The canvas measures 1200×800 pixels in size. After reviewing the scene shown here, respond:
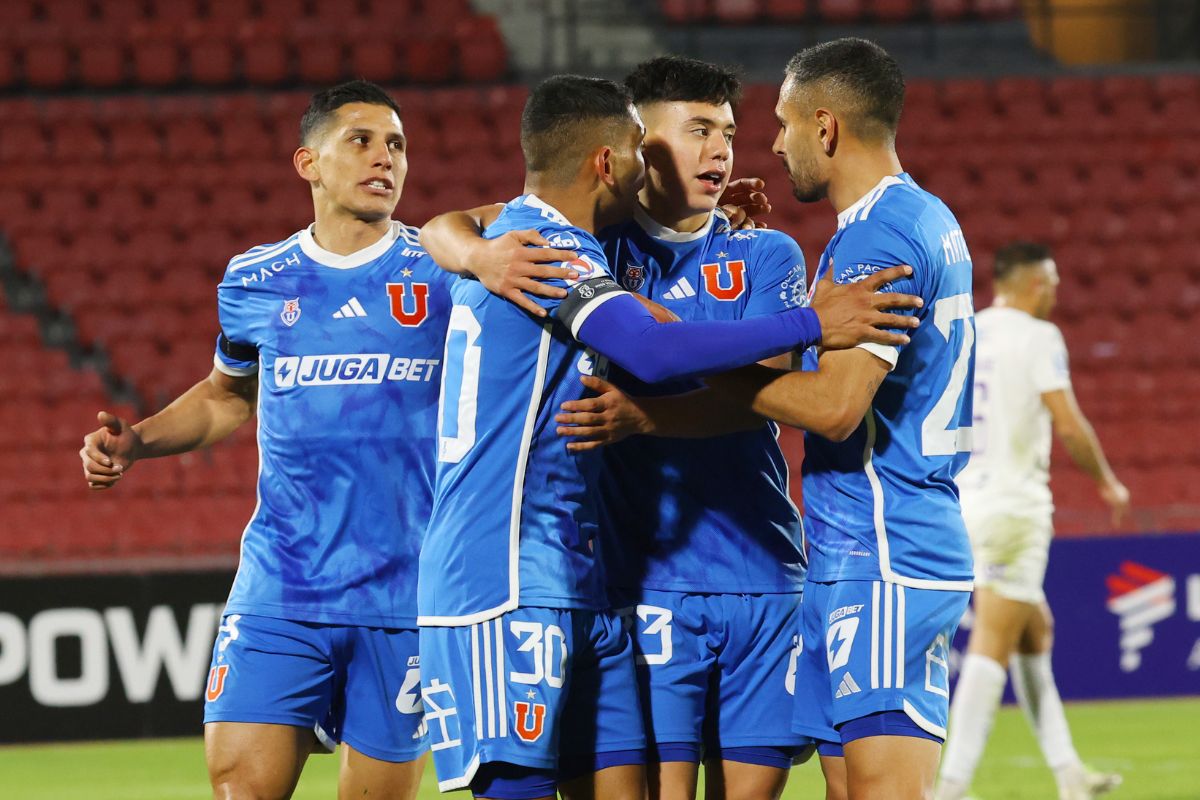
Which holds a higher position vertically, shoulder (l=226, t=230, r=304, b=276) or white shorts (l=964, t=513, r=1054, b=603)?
shoulder (l=226, t=230, r=304, b=276)

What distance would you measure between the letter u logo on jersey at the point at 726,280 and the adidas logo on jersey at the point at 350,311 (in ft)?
2.88

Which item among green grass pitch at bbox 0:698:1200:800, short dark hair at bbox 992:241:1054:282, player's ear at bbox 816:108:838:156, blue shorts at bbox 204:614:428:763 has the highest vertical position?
short dark hair at bbox 992:241:1054:282

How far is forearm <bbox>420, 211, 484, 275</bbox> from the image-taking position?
347cm

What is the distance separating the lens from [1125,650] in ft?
29.7

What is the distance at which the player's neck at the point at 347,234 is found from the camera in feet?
13.7

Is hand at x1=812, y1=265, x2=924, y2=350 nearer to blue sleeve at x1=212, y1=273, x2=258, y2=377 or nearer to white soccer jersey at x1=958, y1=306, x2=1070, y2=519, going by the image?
blue sleeve at x1=212, y1=273, x2=258, y2=377

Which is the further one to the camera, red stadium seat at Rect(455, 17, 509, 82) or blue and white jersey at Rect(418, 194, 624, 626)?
red stadium seat at Rect(455, 17, 509, 82)

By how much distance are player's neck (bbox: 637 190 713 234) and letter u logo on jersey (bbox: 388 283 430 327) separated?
2.03 feet

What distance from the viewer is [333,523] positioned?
157 inches

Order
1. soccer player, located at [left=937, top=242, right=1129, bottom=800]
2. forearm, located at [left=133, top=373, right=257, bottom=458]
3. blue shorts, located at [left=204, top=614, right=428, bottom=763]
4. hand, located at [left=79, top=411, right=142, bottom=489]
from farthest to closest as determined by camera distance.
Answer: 1. soccer player, located at [left=937, top=242, right=1129, bottom=800]
2. forearm, located at [left=133, top=373, right=257, bottom=458]
3. hand, located at [left=79, top=411, right=142, bottom=489]
4. blue shorts, located at [left=204, top=614, right=428, bottom=763]

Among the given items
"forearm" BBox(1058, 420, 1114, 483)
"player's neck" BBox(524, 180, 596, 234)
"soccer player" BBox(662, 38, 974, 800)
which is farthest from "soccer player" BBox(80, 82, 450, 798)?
"forearm" BBox(1058, 420, 1114, 483)

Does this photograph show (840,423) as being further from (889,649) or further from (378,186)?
(378,186)

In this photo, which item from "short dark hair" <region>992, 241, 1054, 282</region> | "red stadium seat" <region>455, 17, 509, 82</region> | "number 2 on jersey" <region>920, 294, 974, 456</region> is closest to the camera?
"number 2 on jersey" <region>920, 294, 974, 456</region>

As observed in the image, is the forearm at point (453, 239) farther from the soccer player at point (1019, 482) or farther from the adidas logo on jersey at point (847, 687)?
the soccer player at point (1019, 482)
